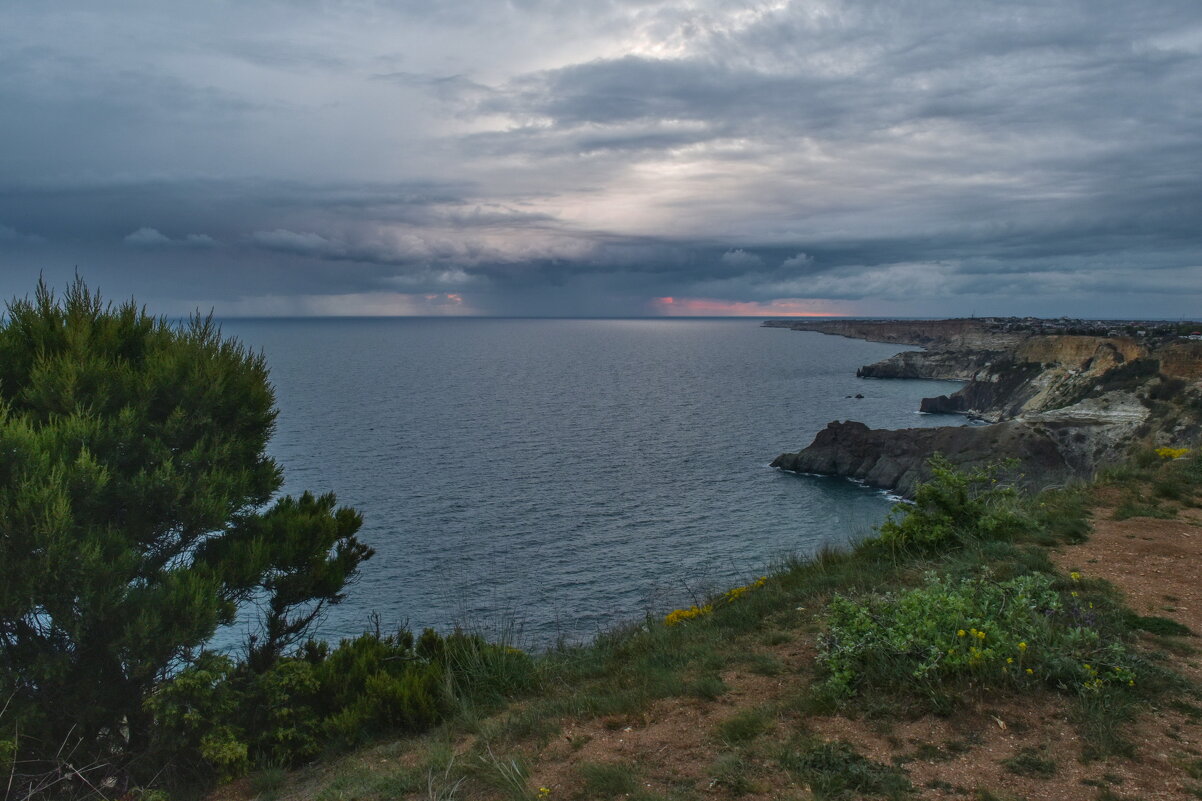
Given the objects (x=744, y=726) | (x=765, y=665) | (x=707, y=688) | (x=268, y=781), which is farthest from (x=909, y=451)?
(x=268, y=781)

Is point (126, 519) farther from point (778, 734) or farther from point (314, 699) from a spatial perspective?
point (778, 734)

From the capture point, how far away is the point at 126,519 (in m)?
9.66

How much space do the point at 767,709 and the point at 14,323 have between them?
11.5 metres

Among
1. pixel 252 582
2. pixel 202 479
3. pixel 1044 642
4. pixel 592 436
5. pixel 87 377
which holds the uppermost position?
pixel 87 377

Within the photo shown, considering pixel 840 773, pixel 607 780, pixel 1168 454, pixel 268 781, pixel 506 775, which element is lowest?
pixel 268 781

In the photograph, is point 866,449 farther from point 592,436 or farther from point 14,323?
point 14,323

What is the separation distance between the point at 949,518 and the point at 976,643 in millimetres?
4870

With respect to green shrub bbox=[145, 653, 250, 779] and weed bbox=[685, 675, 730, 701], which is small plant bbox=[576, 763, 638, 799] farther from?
green shrub bbox=[145, 653, 250, 779]

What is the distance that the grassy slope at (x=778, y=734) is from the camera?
16.9 feet

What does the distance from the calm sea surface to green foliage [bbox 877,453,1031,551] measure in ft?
11.4

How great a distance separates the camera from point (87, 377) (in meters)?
9.93

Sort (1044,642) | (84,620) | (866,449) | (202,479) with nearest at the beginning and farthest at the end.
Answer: (1044,642) < (84,620) < (202,479) < (866,449)

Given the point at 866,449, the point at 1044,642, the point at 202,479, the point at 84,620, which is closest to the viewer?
the point at 1044,642

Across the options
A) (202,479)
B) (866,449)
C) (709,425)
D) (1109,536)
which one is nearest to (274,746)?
(202,479)
